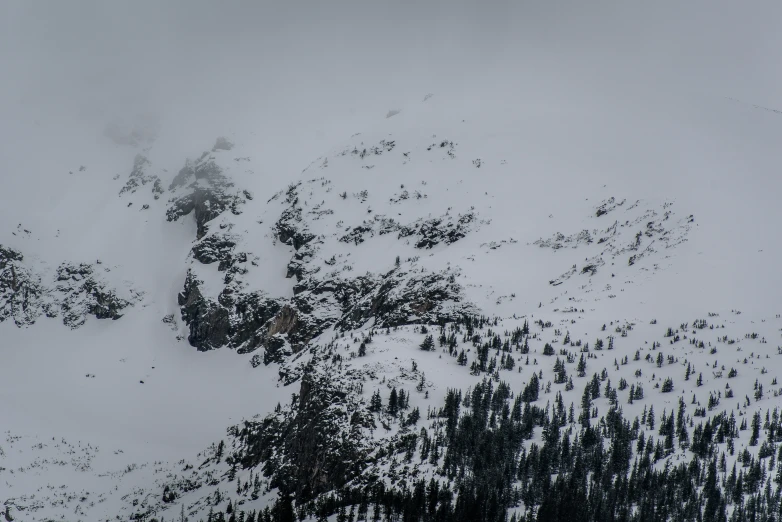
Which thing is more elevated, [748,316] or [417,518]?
[748,316]

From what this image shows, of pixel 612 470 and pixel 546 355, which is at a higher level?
pixel 546 355

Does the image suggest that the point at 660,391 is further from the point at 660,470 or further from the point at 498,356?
the point at 498,356

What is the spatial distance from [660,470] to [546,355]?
173 feet

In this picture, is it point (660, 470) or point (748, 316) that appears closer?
point (660, 470)

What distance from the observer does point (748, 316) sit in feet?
620

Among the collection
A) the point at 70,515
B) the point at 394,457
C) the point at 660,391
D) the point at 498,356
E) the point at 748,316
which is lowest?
the point at 70,515

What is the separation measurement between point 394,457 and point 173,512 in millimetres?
67782

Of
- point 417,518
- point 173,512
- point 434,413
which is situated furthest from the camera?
point 173,512

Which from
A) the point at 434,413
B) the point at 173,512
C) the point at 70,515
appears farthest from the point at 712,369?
the point at 70,515

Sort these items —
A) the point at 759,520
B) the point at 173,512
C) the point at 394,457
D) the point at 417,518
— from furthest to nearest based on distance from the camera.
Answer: the point at 173,512
the point at 394,457
the point at 417,518
the point at 759,520

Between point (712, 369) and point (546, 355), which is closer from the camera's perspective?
point (712, 369)

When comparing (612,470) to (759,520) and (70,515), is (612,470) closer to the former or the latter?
Answer: (759,520)

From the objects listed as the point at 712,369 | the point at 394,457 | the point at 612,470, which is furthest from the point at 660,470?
the point at 394,457

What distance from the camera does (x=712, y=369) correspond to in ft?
558
